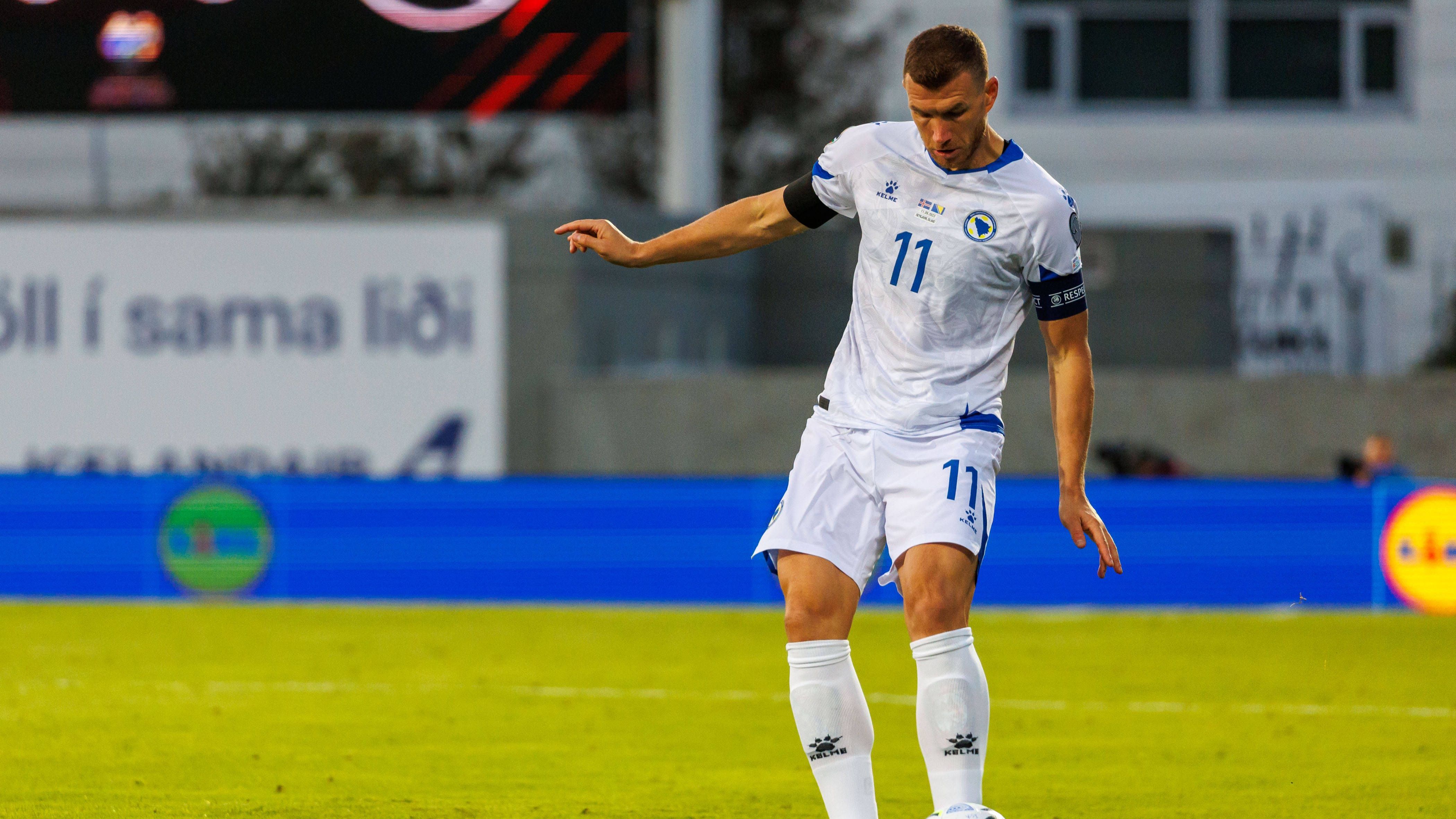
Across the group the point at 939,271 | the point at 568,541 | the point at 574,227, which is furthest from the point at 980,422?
the point at 568,541

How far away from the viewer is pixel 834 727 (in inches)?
190

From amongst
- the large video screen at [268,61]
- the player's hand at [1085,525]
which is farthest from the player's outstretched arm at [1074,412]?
the large video screen at [268,61]

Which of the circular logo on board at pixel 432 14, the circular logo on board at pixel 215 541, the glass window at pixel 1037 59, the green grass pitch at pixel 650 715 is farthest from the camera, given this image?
the glass window at pixel 1037 59

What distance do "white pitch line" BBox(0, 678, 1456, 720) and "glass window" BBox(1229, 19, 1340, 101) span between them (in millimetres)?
21547

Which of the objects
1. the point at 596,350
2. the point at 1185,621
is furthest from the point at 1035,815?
the point at 596,350

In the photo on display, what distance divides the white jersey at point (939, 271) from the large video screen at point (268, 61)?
1197 centimetres

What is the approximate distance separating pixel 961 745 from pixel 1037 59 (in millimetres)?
25905

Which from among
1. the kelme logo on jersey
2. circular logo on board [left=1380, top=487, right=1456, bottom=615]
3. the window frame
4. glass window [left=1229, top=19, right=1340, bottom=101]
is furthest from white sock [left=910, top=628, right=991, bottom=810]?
glass window [left=1229, top=19, right=1340, bottom=101]

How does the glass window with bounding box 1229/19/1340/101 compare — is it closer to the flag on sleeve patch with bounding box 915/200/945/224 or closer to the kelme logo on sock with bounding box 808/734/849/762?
the flag on sleeve patch with bounding box 915/200/945/224

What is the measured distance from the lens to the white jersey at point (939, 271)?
15.6 ft

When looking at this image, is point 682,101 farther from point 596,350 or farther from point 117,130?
point 117,130

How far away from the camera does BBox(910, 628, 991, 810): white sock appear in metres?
4.78

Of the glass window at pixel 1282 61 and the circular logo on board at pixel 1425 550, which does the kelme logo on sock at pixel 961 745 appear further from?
the glass window at pixel 1282 61

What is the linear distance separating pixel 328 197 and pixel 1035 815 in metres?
23.1
